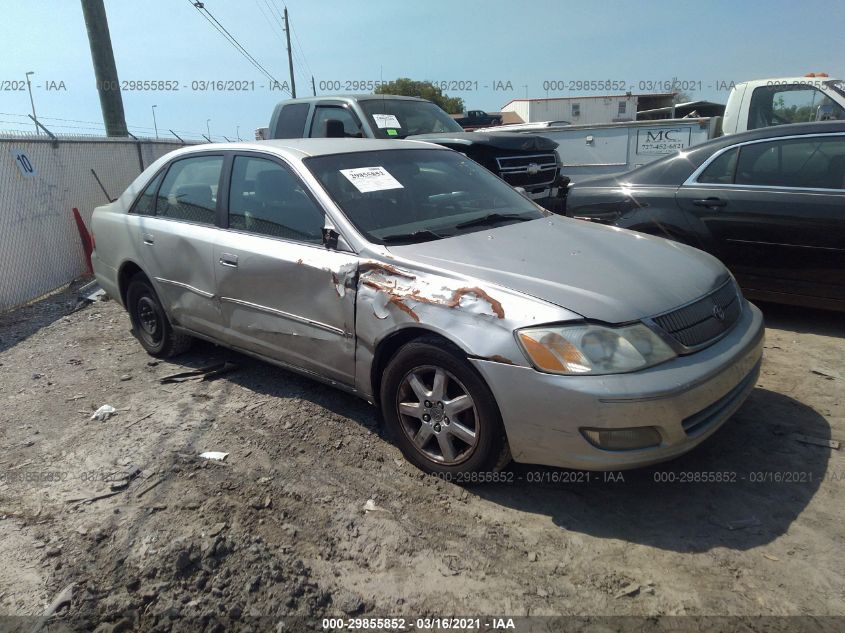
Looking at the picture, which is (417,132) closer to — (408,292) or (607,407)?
(408,292)

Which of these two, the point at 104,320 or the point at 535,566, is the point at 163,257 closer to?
the point at 104,320

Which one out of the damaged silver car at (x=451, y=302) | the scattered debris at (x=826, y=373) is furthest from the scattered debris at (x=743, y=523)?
the scattered debris at (x=826, y=373)

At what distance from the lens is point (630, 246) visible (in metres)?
3.48

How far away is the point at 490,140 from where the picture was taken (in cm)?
721

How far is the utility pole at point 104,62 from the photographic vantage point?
10.4m

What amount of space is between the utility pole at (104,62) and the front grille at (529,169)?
719 cm

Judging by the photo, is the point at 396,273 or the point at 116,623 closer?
the point at 116,623

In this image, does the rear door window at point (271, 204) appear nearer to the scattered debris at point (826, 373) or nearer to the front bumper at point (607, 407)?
the front bumper at point (607, 407)

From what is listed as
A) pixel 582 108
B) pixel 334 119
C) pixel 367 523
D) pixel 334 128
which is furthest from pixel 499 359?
pixel 582 108

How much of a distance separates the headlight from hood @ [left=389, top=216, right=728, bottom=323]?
7 cm

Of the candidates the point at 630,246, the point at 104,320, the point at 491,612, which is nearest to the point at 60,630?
the point at 491,612

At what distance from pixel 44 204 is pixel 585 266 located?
25.3 feet

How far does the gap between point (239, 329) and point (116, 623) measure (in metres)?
2.03

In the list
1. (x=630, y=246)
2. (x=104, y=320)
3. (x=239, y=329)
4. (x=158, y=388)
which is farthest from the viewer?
(x=104, y=320)
